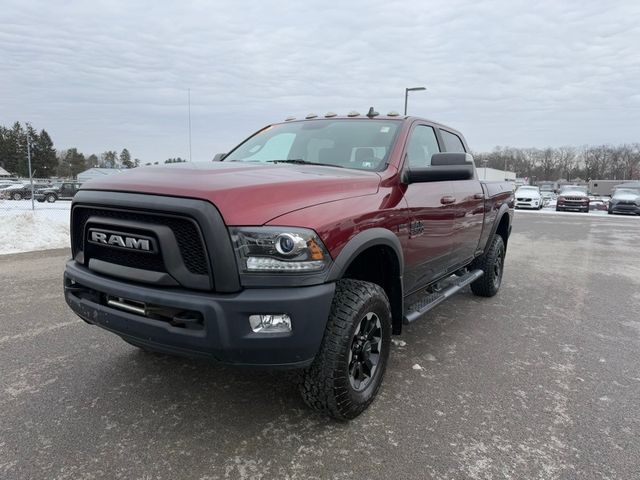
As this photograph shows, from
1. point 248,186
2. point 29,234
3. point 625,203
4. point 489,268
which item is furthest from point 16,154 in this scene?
point 248,186

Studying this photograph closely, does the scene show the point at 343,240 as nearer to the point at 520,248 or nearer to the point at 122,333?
the point at 122,333

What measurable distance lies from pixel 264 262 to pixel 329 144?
5.64ft

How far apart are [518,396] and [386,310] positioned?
1120mm

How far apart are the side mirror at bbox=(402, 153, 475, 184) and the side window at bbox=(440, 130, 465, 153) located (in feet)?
4.23

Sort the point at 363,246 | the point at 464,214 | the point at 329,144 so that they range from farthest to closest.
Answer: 1. the point at 464,214
2. the point at 329,144
3. the point at 363,246

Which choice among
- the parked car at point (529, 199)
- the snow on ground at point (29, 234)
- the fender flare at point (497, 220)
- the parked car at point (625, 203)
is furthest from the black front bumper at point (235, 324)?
the parked car at point (529, 199)

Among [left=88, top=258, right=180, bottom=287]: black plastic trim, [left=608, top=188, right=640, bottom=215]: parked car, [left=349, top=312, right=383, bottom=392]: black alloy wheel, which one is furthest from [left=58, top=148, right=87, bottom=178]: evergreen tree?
[left=349, top=312, right=383, bottom=392]: black alloy wheel

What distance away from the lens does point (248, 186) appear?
2305mm

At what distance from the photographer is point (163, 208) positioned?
2.23m

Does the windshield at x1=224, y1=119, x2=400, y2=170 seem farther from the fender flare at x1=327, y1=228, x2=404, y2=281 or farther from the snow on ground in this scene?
the snow on ground

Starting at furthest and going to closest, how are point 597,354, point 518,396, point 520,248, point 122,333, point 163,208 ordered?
point 520,248
point 597,354
point 518,396
point 122,333
point 163,208

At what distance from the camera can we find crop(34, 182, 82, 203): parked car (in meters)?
30.6

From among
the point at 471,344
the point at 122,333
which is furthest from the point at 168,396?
the point at 471,344

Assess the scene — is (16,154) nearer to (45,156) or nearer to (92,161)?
(45,156)
